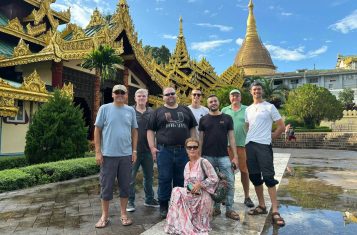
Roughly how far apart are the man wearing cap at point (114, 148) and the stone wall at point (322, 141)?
2482cm

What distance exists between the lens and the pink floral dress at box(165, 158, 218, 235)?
12.3 ft

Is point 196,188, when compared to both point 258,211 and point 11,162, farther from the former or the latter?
point 11,162

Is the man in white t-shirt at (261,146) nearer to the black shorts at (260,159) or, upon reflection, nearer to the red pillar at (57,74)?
the black shorts at (260,159)

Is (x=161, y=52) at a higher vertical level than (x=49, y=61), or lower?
higher

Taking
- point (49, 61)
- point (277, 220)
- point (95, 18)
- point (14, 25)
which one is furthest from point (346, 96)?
point (277, 220)

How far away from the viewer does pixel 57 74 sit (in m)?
13.2

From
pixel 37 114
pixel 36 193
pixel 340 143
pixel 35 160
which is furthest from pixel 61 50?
pixel 340 143

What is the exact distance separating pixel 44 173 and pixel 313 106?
31.6 m

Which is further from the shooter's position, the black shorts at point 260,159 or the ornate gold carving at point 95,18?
the ornate gold carving at point 95,18

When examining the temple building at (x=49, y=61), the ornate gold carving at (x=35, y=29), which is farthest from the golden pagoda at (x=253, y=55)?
the ornate gold carving at (x=35, y=29)

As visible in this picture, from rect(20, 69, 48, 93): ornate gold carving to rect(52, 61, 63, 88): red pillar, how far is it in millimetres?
1225

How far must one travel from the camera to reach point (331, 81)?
2322 inches

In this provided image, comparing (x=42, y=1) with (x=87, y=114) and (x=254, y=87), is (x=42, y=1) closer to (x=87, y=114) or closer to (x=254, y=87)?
(x=87, y=114)

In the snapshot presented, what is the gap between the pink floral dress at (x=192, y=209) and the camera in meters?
3.76
